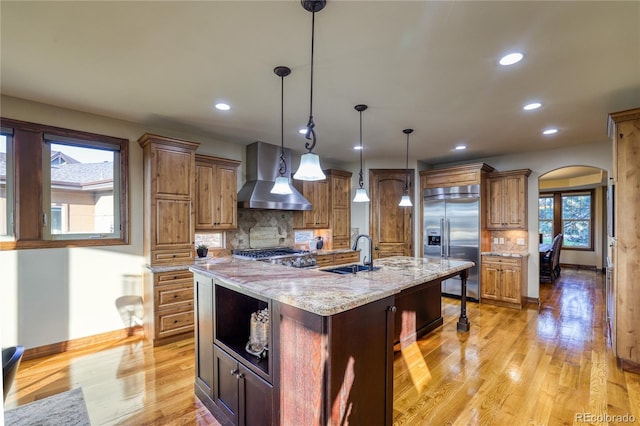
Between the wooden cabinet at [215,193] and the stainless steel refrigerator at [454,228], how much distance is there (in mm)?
3582

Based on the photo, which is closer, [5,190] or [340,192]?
[5,190]

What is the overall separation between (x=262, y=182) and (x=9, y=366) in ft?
11.7

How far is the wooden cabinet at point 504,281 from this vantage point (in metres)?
4.96

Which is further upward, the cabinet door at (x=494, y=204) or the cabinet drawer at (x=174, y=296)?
the cabinet door at (x=494, y=204)

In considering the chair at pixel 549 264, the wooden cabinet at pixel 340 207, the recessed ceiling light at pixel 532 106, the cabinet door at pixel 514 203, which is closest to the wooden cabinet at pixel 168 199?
the wooden cabinet at pixel 340 207

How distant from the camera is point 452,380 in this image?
2814mm

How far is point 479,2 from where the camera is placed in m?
1.84

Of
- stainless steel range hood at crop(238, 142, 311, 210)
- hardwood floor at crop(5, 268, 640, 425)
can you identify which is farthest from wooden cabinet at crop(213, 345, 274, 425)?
stainless steel range hood at crop(238, 142, 311, 210)

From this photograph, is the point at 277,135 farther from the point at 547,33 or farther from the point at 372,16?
the point at 547,33

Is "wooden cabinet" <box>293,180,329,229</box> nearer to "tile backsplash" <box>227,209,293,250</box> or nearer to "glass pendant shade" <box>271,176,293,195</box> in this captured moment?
"tile backsplash" <box>227,209,293,250</box>

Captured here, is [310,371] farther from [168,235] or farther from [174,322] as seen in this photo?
[168,235]

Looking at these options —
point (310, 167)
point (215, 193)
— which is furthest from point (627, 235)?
point (215, 193)

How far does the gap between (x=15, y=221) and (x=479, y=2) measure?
442cm

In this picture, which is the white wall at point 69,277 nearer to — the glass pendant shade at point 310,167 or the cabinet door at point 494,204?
the glass pendant shade at point 310,167
